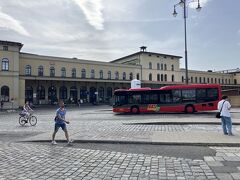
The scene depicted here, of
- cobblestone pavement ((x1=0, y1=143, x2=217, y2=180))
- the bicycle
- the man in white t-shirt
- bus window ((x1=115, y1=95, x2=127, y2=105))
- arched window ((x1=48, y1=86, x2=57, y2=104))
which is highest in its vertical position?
arched window ((x1=48, y1=86, x2=57, y2=104))

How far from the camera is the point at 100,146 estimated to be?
9812 millimetres

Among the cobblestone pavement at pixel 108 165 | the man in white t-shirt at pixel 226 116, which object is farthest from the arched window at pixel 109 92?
the cobblestone pavement at pixel 108 165

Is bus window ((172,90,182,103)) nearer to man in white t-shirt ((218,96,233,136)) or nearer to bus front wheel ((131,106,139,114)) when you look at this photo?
bus front wheel ((131,106,139,114))

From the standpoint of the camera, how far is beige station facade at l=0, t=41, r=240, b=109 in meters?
47.5


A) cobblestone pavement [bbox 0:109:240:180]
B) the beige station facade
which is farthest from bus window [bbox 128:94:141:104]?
the beige station facade

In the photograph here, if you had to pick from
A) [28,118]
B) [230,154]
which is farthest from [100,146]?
[28,118]

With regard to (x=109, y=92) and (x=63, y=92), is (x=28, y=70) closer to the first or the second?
(x=63, y=92)

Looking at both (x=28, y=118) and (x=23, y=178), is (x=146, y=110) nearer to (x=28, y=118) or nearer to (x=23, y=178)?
(x=28, y=118)

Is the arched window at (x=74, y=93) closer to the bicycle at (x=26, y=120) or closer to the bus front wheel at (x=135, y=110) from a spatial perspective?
the bus front wheel at (x=135, y=110)

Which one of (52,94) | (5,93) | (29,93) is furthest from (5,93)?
(52,94)

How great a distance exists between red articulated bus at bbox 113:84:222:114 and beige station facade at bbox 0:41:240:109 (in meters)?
15.6

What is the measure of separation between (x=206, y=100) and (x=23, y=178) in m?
21.9

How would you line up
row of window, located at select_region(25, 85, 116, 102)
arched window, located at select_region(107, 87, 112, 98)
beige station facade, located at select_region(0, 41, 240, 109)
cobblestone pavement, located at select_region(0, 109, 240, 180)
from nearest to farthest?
1. cobblestone pavement, located at select_region(0, 109, 240, 180)
2. beige station facade, located at select_region(0, 41, 240, 109)
3. row of window, located at select_region(25, 85, 116, 102)
4. arched window, located at select_region(107, 87, 112, 98)

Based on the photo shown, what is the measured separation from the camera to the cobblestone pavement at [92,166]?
20.0 ft
